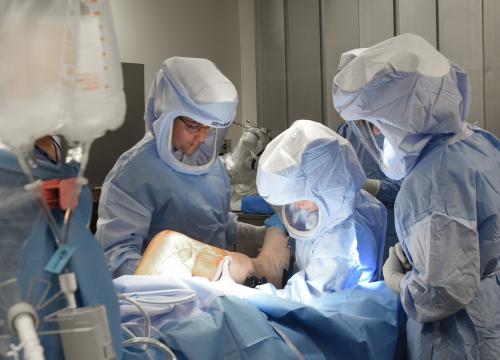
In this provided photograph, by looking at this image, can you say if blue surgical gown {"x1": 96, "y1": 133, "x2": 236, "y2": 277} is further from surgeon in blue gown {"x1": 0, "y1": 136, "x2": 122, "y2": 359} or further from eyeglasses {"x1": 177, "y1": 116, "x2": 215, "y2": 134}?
surgeon in blue gown {"x1": 0, "y1": 136, "x2": 122, "y2": 359}

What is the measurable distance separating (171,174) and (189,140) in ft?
0.54

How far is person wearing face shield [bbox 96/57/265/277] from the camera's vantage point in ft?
7.27

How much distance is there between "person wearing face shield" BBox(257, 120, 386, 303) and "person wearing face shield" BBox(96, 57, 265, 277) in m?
0.39

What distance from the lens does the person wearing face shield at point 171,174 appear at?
2.22 meters

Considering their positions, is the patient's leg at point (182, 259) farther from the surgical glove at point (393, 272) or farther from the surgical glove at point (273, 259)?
the surgical glove at point (393, 272)

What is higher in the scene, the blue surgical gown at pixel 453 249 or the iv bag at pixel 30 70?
the iv bag at pixel 30 70

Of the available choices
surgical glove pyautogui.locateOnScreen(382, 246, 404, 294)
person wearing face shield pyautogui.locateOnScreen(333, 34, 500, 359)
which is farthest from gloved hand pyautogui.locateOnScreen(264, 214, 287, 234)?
person wearing face shield pyautogui.locateOnScreen(333, 34, 500, 359)

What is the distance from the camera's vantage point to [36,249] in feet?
3.38

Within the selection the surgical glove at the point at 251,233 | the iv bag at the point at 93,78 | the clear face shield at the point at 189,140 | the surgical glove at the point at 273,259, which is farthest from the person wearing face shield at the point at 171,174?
the iv bag at the point at 93,78

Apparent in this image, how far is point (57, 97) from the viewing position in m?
0.99

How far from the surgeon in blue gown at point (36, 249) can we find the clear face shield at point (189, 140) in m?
1.28

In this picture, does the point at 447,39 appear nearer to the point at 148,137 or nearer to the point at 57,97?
the point at 148,137

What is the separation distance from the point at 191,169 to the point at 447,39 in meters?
2.21

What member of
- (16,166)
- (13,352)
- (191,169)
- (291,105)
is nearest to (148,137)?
(191,169)
